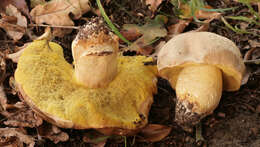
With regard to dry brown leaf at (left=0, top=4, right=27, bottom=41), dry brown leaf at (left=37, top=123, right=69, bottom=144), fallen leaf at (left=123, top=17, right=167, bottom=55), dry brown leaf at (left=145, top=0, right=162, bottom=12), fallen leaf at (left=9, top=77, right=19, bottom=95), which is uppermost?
dry brown leaf at (left=145, top=0, right=162, bottom=12)

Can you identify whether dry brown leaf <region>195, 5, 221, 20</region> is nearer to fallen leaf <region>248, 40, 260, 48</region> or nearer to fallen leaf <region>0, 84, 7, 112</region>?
fallen leaf <region>248, 40, 260, 48</region>

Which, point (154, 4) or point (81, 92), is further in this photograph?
point (154, 4)

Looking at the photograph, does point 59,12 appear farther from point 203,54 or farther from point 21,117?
point 203,54

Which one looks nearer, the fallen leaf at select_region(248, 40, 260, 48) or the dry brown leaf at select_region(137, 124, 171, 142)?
the dry brown leaf at select_region(137, 124, 171, 142)

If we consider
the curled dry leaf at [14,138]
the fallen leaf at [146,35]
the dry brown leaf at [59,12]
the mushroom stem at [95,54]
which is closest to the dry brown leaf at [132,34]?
the fallen leaf at [146,35]

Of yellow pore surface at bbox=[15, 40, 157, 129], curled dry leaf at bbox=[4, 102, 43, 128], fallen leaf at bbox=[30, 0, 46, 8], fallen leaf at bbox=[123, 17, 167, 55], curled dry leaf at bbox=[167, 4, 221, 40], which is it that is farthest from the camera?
fallen leaf at bbox=[30, 0, 46, 8]

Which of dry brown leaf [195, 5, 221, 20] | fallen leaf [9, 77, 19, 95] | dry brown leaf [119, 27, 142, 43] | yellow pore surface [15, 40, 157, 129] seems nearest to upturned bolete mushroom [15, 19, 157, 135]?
yellow pore surface [15, 40, 157, 129]

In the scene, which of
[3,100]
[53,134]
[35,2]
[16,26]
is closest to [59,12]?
[35,2]
